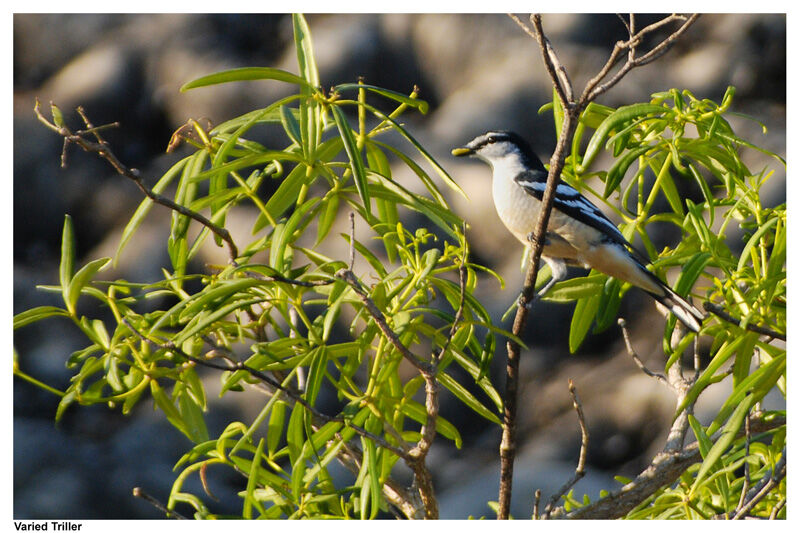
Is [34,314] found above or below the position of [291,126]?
below

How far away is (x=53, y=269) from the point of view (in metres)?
1.57

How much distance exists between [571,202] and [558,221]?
0.04 metres

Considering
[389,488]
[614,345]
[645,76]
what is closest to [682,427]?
[389,488]

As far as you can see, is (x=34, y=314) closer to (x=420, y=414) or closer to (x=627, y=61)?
(x=420, y=414)

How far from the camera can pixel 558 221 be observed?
1.30 m

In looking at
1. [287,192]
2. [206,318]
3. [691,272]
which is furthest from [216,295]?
[691,272]

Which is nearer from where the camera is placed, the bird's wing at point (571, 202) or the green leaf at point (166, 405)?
the green leaf at point (166, 405)

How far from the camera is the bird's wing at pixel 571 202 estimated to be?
1262mm

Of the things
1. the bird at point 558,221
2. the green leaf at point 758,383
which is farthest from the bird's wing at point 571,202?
the green leaf at point 758,383

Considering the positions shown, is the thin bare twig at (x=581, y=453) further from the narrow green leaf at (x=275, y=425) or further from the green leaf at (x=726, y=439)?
the narrow green leaf at (x=275, y=425)

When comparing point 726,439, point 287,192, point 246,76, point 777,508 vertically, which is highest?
point 246,76

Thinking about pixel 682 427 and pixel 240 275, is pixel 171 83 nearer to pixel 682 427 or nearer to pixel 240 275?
pixel 240 275

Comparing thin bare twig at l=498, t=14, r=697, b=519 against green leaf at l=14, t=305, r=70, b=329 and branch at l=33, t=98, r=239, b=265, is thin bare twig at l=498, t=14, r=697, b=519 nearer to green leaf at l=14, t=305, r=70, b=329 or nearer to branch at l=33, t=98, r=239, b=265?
branch at l=33, t=98, r=239, b=265

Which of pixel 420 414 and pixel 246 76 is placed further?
pixel 420 414
